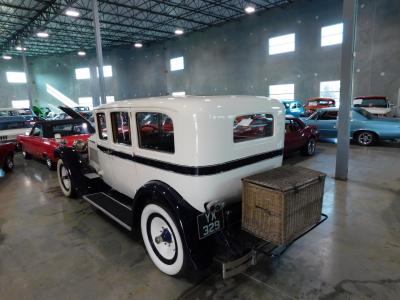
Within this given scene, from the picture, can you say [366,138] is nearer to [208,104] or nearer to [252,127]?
[252,127]

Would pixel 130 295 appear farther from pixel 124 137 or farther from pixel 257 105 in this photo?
pixel 257 105

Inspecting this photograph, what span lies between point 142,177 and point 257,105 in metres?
1.53

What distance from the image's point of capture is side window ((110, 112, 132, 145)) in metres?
3.19

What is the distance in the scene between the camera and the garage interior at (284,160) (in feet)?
8.47

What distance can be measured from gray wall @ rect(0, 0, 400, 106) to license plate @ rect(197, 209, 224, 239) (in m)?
7.74

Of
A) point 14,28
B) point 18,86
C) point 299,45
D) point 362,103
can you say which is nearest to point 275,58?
point 299,45

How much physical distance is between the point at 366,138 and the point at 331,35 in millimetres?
9536

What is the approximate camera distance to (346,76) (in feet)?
16.9

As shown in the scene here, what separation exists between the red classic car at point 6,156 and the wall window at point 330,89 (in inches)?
634

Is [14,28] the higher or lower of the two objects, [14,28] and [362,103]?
the higher

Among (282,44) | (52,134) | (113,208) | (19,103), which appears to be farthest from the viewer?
(19,103)

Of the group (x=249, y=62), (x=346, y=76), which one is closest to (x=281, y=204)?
(x=346, y=76)

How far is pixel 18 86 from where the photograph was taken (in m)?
28.4

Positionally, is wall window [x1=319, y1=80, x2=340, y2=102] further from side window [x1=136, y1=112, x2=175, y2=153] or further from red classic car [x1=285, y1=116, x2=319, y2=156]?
side window [x1=136, y1=112, x2=175, y2=153]
